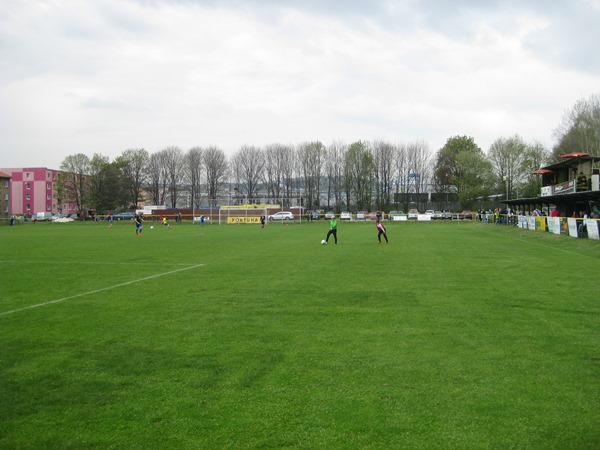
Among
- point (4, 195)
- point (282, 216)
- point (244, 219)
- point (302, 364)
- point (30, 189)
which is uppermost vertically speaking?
point (30, 189)

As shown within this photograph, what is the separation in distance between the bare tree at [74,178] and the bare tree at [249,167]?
31.0 meters

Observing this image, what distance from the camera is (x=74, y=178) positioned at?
95000mm

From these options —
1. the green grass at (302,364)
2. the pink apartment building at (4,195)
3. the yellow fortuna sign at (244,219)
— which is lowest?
the green grass at (302,364)

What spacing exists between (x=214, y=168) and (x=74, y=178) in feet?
94.3

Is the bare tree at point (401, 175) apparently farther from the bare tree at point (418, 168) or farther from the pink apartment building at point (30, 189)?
the pink apartment building at point (30, 189)

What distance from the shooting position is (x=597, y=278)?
511 inches

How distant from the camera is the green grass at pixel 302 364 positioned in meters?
4.09

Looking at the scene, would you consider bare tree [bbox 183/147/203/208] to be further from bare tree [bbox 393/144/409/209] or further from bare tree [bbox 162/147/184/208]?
bare tree [bbox 393/144/409/209]

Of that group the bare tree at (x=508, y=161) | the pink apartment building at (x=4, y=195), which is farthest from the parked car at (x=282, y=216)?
the pink apartment building at (x=4, y=195)

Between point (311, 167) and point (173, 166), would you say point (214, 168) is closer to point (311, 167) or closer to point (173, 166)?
point (173, 166)

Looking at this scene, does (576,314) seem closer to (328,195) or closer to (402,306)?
(402,306)

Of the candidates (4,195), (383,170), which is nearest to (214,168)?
(383,170)

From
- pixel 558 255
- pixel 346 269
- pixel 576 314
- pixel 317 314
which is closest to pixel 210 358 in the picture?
pixel 317 314

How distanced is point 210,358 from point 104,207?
96360 mm
